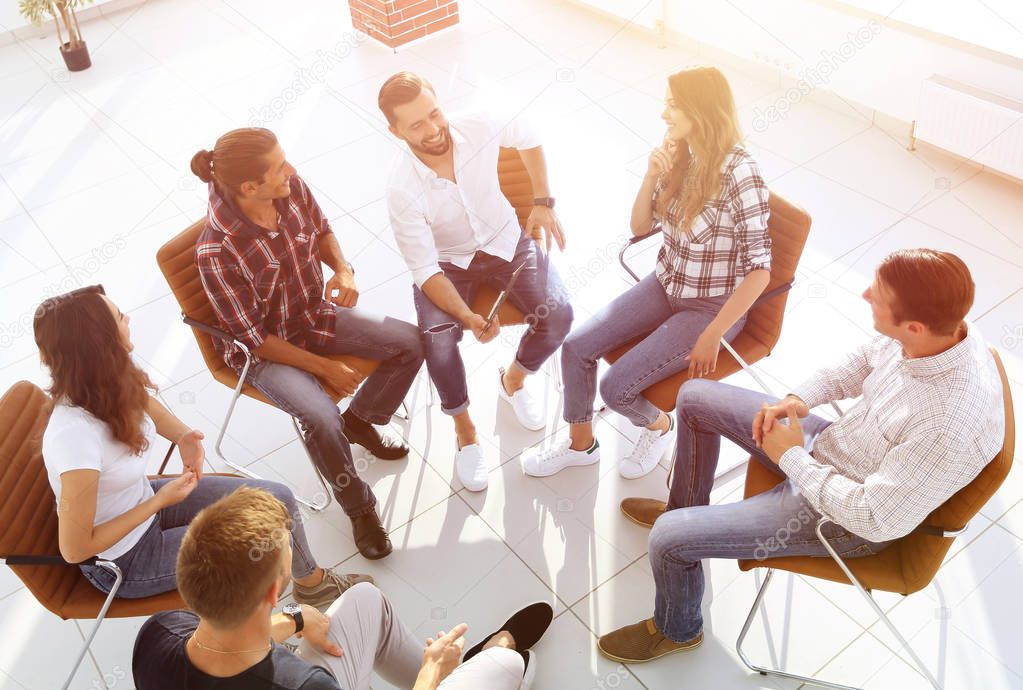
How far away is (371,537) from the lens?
2.77m

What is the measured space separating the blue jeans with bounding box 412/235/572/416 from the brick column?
9.87 ft

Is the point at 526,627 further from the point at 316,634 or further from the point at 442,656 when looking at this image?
the point at 316,634

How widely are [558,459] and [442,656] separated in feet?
3.25

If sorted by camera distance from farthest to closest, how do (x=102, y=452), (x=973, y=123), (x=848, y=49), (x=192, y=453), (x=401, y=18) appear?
(x=401, y=18)
(x=848, y=49)
(x=973, y=123)
(x=192, y=453)
(x=102, y=452)

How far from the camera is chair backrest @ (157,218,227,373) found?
262cm

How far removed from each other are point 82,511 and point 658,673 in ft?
4.82

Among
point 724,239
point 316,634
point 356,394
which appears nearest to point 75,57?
point 356,394

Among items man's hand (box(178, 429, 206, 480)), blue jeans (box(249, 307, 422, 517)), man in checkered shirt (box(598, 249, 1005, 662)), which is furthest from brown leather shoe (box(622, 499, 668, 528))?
man's hand (box(178, 429, 206, 480))

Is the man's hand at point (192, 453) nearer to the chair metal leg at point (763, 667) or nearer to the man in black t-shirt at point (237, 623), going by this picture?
the man in black t-shirt at point (237, 623)

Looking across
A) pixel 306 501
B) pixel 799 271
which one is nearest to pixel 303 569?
A: pixel 306 501

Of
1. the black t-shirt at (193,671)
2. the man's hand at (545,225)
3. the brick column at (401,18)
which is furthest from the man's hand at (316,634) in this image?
the brick column at (401,18)

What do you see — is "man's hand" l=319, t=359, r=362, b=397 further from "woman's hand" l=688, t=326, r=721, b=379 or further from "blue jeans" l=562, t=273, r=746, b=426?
"woman's hand" l=688, t=326, r=721, b=379

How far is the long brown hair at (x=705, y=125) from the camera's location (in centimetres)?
255

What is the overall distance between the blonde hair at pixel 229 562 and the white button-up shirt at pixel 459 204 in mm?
1312
